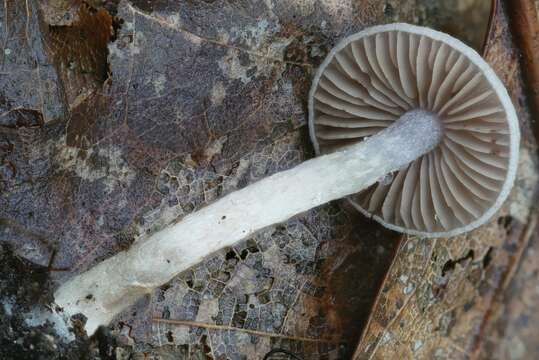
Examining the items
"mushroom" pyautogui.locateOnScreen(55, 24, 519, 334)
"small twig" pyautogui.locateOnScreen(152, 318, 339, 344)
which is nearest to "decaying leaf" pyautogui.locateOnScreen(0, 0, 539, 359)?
"small twig" pyautogui.locateOnScreen(152, 318, 339, 344)

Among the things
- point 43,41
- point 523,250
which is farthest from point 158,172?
point 523,250

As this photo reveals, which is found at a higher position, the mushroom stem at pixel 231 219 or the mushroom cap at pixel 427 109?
the mushroom cap at pixel 427 109

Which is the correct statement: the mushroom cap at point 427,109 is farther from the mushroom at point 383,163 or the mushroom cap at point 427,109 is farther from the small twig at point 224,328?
the small twig at point 224,328

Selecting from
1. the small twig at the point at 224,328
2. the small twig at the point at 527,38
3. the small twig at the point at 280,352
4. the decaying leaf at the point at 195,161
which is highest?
the small twig at the point at 527,38

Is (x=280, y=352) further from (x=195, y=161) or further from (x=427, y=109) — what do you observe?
(x=427, y=109)

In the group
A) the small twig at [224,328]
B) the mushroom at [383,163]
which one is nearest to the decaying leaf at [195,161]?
the small twig at [224,328]

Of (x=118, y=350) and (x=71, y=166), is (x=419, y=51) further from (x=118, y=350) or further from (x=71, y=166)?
(x=118, y=350)

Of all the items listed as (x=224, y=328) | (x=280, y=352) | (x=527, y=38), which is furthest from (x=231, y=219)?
(x=527, y=38)
